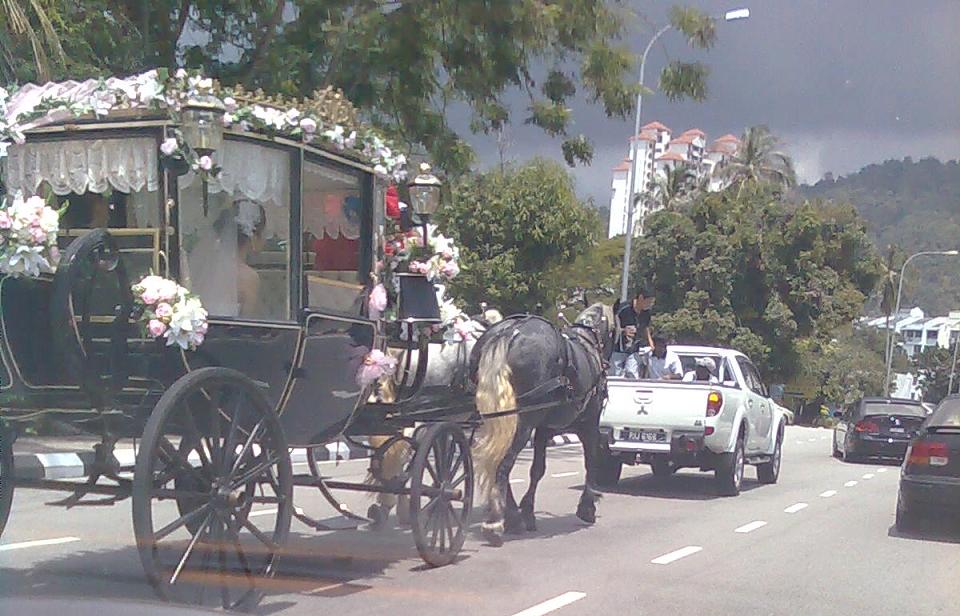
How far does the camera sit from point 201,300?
6141mm

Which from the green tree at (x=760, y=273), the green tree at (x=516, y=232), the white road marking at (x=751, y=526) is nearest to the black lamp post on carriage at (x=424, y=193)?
the white road marking at (x=751, y=526)

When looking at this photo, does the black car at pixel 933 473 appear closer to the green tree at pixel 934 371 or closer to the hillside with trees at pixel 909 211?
the hillside with trees at pixel 909 211

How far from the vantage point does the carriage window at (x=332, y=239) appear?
685 centimetres

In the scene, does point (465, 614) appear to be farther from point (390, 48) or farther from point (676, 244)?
point (676, 244)

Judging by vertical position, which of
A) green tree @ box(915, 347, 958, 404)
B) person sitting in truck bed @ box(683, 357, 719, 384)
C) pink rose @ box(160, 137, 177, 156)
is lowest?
green tree @ box(915, 347, 958, 404)

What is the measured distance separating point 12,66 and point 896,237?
Answer: 254ft

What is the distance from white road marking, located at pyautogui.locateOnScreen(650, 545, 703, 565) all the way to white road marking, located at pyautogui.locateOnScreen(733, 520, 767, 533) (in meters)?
1.29

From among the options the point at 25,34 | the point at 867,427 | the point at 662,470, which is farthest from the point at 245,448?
the point at 867,427

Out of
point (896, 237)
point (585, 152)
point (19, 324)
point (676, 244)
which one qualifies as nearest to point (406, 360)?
point (19, 324)

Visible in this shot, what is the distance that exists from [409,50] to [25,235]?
34.0ft

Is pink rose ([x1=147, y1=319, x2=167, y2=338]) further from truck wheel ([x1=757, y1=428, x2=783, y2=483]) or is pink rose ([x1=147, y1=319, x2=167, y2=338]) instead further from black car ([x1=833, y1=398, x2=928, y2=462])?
black car ([x1=833, y1=398, x2=928, y2=462])

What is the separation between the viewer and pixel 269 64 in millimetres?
14797

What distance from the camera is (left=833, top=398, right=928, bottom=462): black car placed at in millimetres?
21922

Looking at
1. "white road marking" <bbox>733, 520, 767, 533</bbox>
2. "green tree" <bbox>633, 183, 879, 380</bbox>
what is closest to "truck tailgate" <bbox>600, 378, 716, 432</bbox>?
"white road marking" <bbox>733, 520, 767, 533</bbox>
